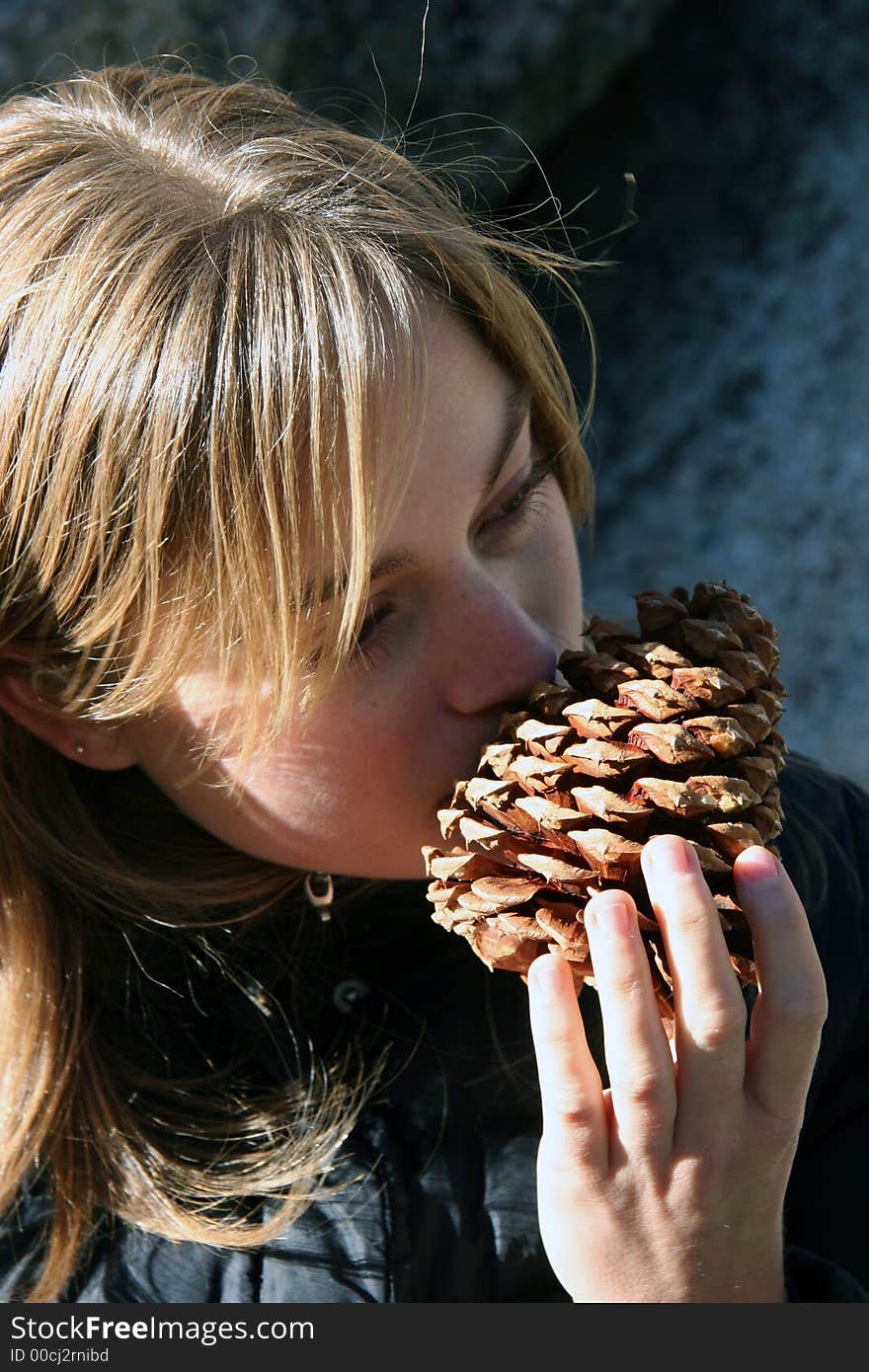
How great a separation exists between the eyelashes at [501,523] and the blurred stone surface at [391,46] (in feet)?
3.10

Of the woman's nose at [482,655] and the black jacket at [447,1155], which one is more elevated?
the woman's nose at [482,655]

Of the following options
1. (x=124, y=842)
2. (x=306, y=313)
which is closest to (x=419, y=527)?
(x=306, y=313)

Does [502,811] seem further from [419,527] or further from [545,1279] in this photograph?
[545,1279]

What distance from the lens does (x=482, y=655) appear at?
2.79ft

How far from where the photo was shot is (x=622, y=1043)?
749 millimetres

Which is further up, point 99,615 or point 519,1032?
point 99,615

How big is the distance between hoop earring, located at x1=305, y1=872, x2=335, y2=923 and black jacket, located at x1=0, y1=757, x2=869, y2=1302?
32 mm

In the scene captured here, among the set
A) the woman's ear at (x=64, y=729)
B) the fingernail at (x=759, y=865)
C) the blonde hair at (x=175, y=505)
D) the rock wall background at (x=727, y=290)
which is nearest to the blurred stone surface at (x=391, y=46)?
the rock wall background at (x=727, y=290)

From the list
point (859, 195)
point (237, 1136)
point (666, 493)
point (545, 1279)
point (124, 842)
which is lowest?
point (545, 1279)

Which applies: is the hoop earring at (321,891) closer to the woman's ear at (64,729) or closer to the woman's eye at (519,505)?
the woman's ear at (64,729)

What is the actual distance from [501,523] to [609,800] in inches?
11.0

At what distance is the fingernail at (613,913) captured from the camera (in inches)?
27.6

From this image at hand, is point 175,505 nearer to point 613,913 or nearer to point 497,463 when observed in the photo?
point 497,463

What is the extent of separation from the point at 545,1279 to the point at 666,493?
1443mm
